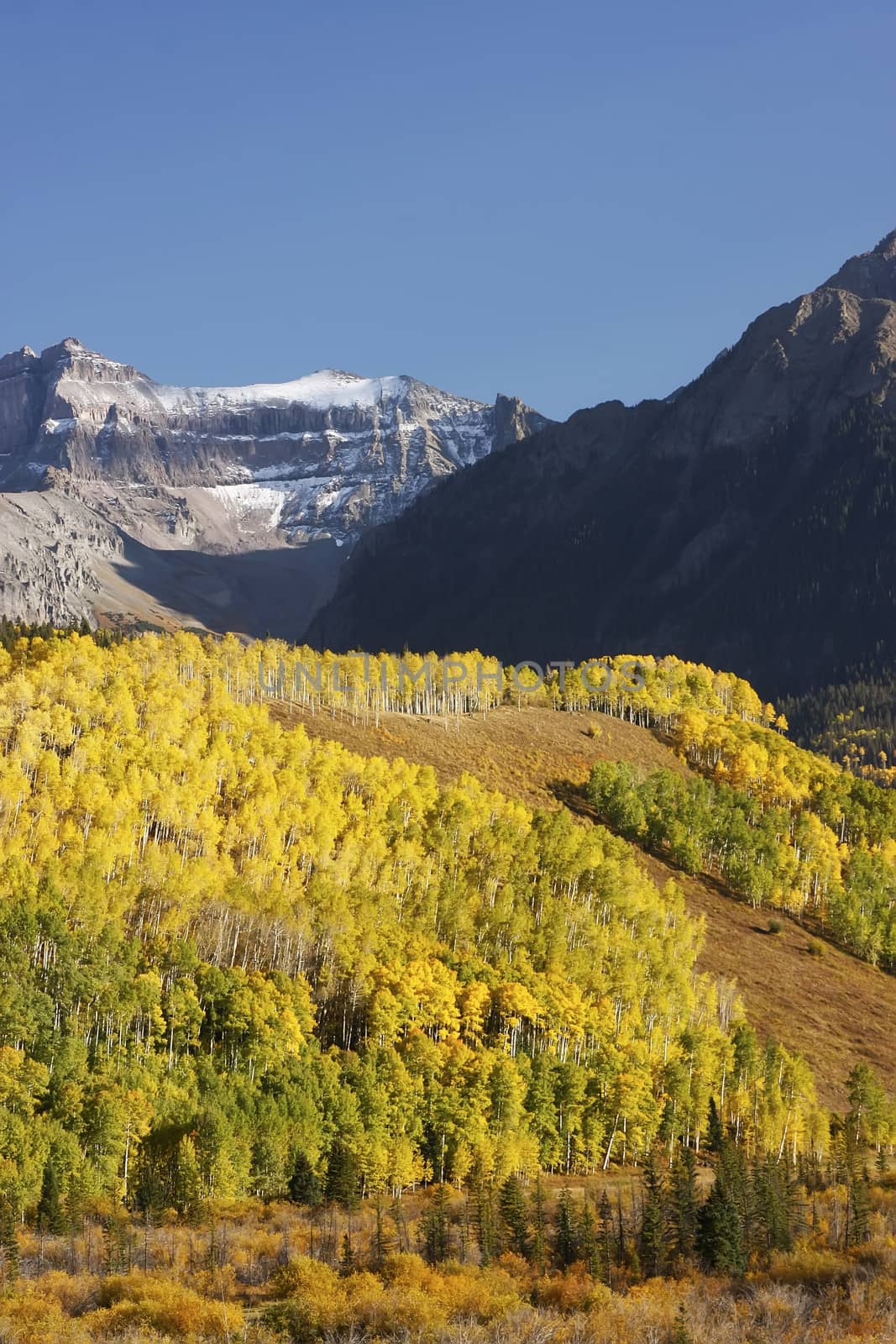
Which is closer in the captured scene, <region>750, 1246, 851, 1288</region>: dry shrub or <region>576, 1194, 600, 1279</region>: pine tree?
<region>750, 1246, 851, 1288</region>: dry shrub

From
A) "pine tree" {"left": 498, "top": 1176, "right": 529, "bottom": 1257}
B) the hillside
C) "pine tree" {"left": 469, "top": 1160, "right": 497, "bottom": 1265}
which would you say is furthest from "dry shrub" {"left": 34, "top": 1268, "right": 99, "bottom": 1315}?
the hillside

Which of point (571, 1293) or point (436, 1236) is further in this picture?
point (436, 1236)

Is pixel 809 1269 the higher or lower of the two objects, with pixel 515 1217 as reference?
lower

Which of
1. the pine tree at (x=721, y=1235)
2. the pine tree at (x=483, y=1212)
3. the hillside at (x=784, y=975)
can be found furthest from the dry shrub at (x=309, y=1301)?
the hillside at (x=784, y=975)

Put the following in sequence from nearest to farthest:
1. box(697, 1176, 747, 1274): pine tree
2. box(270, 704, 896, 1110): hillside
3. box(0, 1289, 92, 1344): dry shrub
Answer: box(0, 1289, 92, 1344): dry shrub < box(697, 1176, 747, 1274): pine tree < box(270, 704, 896, 1110): hillside

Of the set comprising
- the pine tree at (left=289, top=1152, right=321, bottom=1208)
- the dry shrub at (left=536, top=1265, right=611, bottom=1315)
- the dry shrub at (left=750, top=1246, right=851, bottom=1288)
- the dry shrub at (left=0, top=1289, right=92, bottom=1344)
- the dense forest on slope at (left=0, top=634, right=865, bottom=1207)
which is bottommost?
the dry shrub at (left=536, top=1265, right=611, bottom=1315)

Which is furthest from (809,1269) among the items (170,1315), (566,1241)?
(170,1315)

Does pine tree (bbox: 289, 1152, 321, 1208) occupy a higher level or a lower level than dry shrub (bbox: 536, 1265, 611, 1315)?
higher

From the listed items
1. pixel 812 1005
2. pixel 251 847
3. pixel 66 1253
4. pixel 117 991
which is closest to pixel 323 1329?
pixel 66 1253

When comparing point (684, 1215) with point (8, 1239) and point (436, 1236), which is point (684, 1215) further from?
point (8, 1239)

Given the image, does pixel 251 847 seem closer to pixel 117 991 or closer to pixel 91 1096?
pixel 117 991

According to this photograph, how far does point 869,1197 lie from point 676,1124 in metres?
25.8

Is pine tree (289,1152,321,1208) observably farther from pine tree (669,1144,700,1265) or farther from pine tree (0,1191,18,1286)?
pine tree (669,1144,700,1265)

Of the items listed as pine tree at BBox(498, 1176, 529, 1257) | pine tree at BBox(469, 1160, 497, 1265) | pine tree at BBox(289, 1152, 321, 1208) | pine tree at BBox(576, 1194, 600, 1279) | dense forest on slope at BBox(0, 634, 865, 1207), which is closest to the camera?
pine tree at BBox(576, 1194, 600, 1279)
